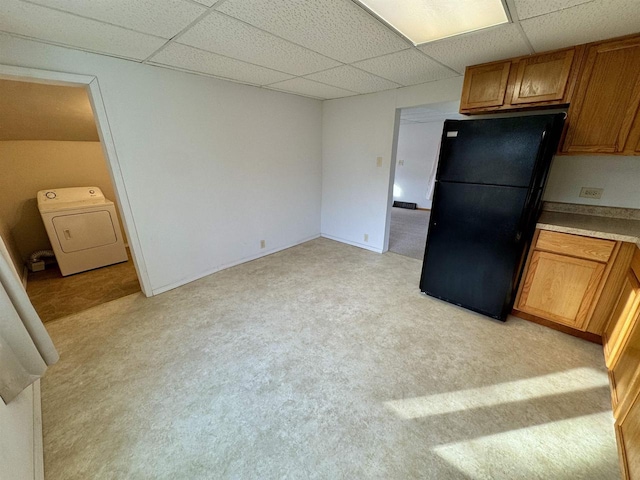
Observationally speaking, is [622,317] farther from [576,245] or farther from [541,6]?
[541,6]

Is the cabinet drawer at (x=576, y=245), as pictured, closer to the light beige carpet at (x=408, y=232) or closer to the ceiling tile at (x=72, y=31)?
the light beige carpet at (x=408, y=232)

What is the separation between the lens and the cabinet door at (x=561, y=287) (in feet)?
6.25

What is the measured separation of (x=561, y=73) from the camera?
1877mm

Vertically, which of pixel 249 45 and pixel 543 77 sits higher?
pixel 249 45

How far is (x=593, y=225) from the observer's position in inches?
76.4

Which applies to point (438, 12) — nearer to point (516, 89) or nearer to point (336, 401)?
point (516, 89)

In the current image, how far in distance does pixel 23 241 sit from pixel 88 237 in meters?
0.85

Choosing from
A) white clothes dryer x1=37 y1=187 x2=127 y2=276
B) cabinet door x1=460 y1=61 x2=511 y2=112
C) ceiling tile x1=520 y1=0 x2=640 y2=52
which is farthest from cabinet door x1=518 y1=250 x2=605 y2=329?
white clothes dryer x1=37 y1=187 x2=127 y2=276

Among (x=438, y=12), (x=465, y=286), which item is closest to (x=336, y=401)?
(x=465, y=286)

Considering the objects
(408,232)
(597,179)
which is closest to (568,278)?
(597,179)

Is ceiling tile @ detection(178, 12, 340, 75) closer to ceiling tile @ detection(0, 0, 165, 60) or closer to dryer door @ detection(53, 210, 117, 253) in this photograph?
ceiling tile @ detection(0, 0, 165, 60)

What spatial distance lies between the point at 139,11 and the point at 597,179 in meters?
3.53

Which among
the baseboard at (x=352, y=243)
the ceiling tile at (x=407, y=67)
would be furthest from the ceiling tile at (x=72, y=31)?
the baseboard at (x=352, y=243)

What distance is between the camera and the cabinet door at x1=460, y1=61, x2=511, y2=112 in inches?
82.7
